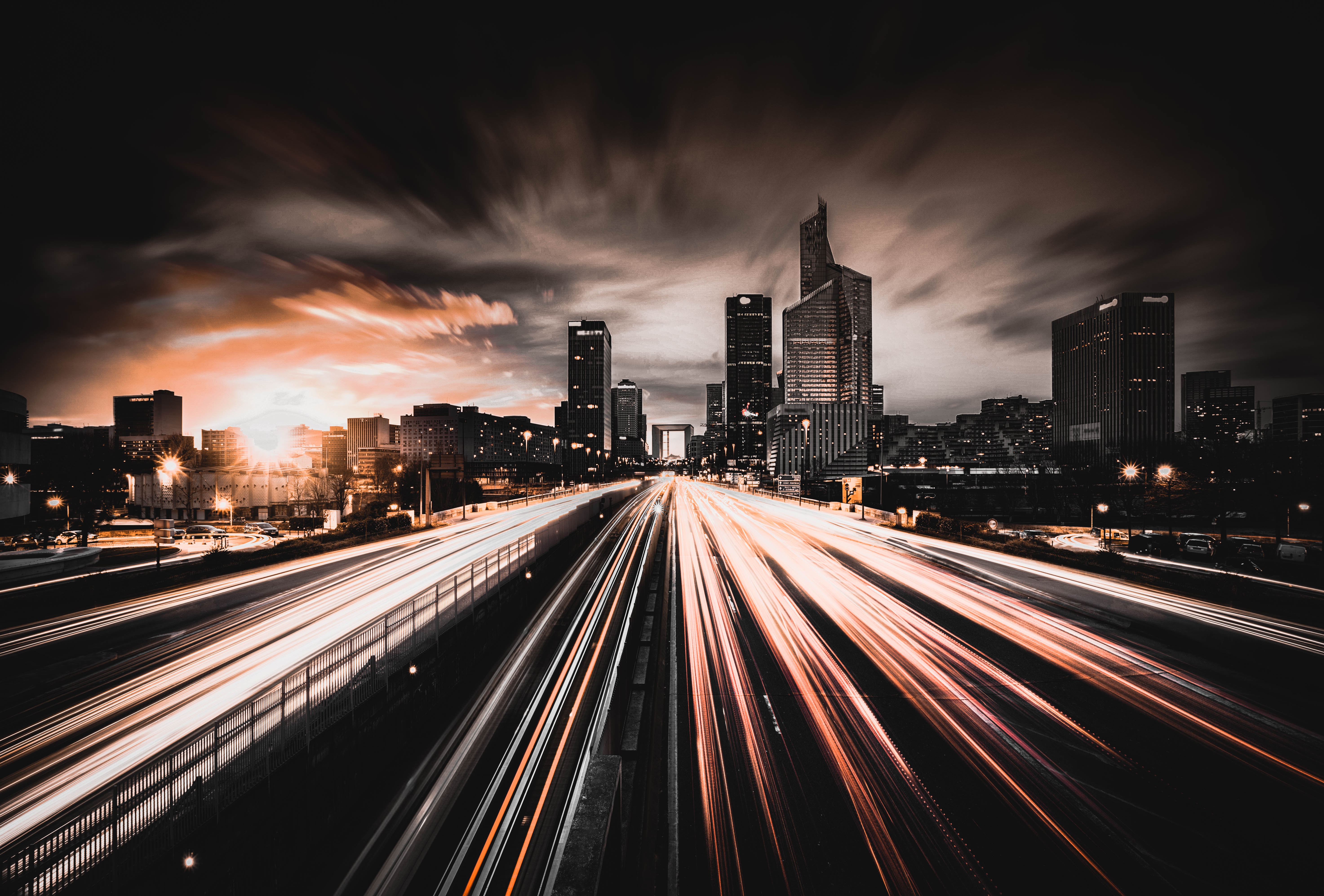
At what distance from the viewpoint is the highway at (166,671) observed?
642cm

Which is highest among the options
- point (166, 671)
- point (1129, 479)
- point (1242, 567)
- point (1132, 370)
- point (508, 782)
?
point (1132, 370)

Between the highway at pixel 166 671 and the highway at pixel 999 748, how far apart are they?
28.6ft

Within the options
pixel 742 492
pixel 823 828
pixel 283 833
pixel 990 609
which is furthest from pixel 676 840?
pixel 742 492

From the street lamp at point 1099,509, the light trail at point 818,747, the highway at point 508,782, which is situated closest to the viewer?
the highway at point 508,782

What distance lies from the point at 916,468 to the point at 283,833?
610ft

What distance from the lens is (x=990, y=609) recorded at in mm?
13039

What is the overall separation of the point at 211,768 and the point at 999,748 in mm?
11712

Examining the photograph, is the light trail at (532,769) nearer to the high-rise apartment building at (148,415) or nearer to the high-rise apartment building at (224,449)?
the high-rise apartment building at (224,449)

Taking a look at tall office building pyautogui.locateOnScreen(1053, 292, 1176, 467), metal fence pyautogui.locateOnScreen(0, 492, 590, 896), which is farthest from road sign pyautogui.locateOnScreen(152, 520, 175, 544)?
tall office building pyautogui.locateOnScreen(1053, 292, 1176, 467)

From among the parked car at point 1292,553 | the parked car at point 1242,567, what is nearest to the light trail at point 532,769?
the parked car at point 1242,567

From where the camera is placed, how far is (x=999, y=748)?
684 cm

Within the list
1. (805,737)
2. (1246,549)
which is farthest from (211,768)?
(1246,549)

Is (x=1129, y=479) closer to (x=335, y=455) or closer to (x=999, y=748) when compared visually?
(x=999, y=748)

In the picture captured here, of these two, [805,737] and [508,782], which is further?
[805,737]
